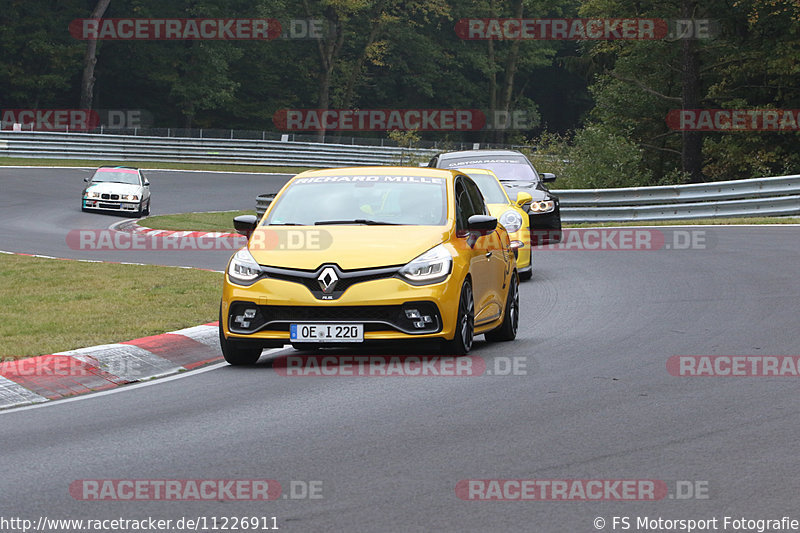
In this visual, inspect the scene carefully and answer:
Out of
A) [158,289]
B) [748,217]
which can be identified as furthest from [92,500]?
[748,217]

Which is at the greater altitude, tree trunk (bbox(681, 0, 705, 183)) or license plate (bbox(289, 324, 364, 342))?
tree trunk (bbox(681, 0, 705, 183))

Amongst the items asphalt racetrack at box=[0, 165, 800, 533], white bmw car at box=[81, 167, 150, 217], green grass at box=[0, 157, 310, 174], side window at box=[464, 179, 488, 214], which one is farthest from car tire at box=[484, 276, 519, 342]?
green grass at box=[0, 157, 310, 174]

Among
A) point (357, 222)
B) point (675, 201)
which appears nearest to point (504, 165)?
point (675, 201)

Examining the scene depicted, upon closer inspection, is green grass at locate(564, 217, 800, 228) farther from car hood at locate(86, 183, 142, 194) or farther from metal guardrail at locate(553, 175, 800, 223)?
car hood at locate(86, 183, 142, 194)

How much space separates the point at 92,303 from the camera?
47.3 feet

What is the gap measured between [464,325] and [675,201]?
2048 cm

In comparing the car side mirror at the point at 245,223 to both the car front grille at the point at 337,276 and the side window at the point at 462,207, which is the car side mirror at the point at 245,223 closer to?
the car front grille at the point at 337,276

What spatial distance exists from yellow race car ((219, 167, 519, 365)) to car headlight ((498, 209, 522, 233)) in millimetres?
5899

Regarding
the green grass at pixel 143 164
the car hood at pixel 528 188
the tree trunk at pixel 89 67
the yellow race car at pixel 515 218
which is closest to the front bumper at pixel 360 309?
the yellow race car at pixel 515 218

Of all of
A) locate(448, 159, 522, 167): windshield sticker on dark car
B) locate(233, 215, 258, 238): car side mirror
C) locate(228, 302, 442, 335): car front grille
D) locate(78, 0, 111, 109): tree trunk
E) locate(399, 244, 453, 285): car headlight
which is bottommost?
locate(228, 302, 442, 335): car front grille

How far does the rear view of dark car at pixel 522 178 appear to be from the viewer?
23172 millimetres

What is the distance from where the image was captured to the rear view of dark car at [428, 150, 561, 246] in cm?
2317

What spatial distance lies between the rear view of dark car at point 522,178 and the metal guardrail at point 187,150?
31633 mm

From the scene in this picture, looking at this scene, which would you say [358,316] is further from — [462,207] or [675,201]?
[675,201]
